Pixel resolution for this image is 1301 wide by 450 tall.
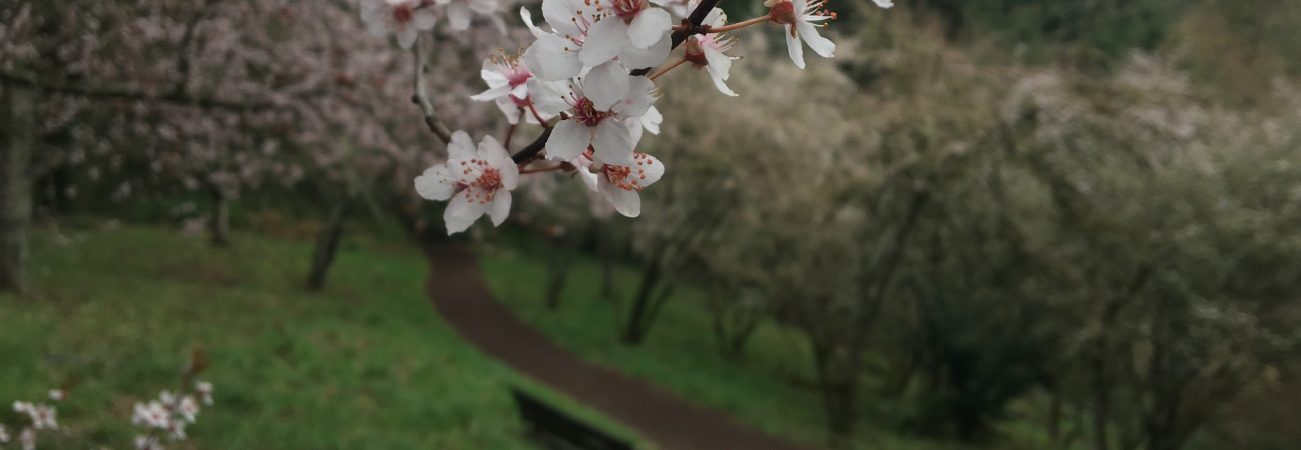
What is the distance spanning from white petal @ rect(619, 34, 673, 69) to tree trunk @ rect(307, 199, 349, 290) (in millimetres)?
13357

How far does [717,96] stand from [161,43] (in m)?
8.10

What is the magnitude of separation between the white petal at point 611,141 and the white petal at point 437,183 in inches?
14.1

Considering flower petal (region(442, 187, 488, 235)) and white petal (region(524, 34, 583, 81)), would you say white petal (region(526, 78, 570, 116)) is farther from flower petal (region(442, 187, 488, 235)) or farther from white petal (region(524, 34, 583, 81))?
flower petal (region(442, 187, 488, 235))

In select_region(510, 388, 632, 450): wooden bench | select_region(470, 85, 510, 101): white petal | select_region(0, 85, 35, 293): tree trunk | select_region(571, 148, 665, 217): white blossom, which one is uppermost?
select_region(470, 85, 510, 101): white petal

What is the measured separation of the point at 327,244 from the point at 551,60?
13.8 m

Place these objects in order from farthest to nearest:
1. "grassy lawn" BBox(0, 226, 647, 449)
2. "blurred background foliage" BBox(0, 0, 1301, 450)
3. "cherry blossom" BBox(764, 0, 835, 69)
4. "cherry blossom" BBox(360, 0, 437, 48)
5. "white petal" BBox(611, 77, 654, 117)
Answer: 1. "blurred background foliage" BBox(0, 0, 1301, 450)
2. "grassy lawn" BBox(0, 226, 647, 449)
3. "cherry blossom" BBox(360, 0, 437, 48)
4. "cherry blossom" BBox(764, 0, 835, 69)
5. "white petal" BBox(611, 77, 654, 117)

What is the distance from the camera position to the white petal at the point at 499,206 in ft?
4.76

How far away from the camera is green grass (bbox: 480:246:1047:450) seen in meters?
12.9

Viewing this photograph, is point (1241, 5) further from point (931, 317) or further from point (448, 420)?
point (448, 420)

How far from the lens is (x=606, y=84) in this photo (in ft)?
3.79

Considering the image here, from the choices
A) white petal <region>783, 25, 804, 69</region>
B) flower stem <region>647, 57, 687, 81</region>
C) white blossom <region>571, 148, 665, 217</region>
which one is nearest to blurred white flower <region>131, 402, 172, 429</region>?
white blossom <region>571, 148, 665, 217</region>

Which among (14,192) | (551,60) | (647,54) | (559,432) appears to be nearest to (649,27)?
(647,54)

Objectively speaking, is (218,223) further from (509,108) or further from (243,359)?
(509,108)

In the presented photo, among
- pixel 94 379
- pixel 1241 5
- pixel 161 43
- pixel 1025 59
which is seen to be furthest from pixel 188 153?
pixel 1241 5
